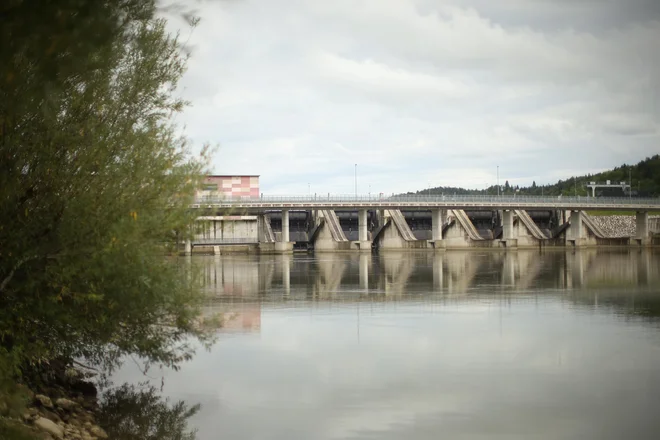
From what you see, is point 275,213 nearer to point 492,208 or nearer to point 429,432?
point 492,208

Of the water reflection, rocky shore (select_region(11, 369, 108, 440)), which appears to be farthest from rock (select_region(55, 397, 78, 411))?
the water reflection

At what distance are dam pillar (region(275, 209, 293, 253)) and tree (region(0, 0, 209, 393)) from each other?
87.2 m

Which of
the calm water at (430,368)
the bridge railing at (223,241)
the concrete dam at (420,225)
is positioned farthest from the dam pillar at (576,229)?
the calm water at (430,368)

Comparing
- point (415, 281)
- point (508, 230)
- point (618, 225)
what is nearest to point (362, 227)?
point (508, 230)

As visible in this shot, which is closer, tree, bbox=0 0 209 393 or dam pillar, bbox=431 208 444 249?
tree, bbox=0 0 209 393

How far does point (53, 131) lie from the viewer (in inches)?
546

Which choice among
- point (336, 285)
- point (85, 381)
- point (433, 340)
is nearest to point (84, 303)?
point (85, 381)

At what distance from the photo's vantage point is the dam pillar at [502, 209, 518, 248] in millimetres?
112188

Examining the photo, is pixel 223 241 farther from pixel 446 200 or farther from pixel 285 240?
pixel 446 200

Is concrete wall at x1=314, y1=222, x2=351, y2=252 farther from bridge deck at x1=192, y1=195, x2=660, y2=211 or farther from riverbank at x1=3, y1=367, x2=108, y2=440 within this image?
riverbank at x1=3, y1=367, x2=108, y2=440

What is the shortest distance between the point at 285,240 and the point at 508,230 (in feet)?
112

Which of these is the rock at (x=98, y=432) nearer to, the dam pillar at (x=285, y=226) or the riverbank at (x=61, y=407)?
the riverbank at (x=61, y=407)

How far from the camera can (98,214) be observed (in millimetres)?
14164

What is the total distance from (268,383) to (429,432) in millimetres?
5744
